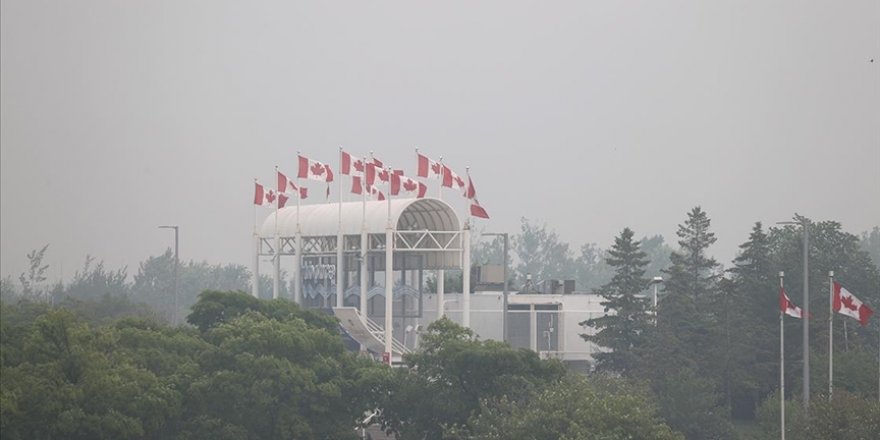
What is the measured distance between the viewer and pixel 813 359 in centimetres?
8194

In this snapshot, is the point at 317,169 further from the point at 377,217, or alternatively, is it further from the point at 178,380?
the point at 178,380

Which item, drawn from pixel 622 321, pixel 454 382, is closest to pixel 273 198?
pixel 622 321

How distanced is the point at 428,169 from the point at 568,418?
33.9 metres

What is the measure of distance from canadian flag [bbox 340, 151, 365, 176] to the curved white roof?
6.64ft

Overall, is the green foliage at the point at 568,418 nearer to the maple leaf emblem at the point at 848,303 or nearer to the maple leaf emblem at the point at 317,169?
the maple leaf emblem at the point at 848,303

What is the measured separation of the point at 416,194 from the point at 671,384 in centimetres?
2220

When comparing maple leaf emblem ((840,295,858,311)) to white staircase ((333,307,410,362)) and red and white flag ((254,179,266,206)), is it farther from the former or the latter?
red and white flag ((254,179,266,206))

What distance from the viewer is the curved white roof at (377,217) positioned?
94.4m

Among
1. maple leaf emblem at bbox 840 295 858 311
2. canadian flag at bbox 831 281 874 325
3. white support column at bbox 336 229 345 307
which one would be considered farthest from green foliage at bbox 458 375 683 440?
white support column at bbox 336 229 345 307

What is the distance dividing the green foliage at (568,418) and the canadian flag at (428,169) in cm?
2806

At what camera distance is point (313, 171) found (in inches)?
3898

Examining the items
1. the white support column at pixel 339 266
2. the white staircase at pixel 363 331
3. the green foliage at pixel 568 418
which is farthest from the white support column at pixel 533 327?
the green foliage at pixel 568 418

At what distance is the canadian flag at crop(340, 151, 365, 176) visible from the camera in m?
95.9

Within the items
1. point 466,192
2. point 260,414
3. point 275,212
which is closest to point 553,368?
point 260,414
